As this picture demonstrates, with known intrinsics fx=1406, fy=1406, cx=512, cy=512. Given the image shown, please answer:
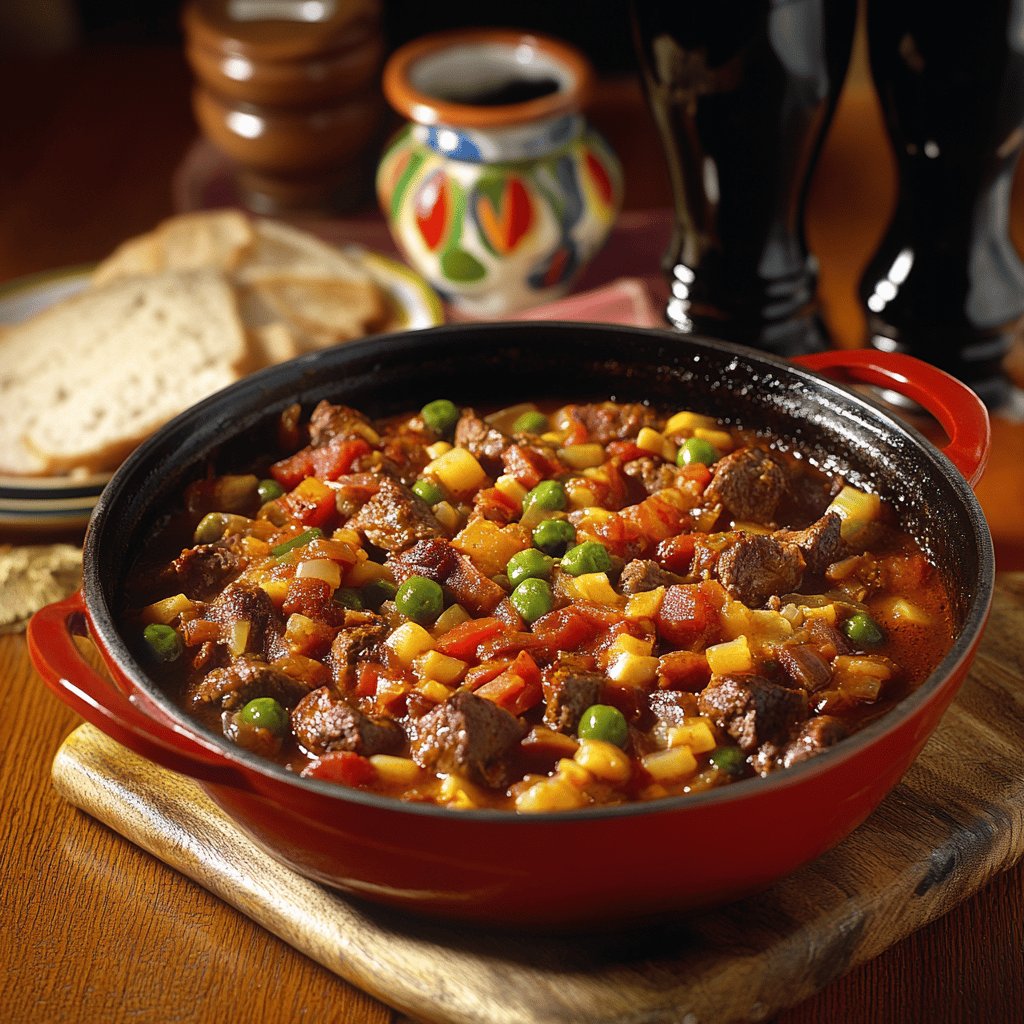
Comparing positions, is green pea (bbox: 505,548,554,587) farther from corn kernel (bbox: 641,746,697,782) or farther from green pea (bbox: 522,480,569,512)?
corn kernel (bbox: 641,746,697,782)

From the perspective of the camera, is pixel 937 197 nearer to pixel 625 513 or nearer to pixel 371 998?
pixel 625 513

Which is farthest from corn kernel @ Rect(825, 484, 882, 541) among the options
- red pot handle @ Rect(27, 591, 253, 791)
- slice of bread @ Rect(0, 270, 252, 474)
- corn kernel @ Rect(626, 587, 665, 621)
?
slice of bread @ Rect(0, 270, 252, 474)

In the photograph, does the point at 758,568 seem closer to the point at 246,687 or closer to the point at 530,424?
the point at 530,424

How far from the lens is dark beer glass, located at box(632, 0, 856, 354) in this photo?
4461 millimetres

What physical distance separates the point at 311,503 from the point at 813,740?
61.3 inches

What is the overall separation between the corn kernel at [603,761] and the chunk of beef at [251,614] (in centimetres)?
87

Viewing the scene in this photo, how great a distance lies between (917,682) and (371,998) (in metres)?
1.41

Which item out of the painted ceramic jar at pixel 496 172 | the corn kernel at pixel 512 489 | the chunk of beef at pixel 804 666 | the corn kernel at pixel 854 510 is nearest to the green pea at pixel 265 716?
the corn kernel at pixel 512 489

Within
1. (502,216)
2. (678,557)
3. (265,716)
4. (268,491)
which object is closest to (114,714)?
(265,716)

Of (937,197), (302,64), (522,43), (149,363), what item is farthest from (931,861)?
(302,64)

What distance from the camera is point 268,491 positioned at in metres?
3.92

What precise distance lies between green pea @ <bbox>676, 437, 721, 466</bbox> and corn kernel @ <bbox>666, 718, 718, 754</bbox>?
110 cm

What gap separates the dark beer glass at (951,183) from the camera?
4.42 m

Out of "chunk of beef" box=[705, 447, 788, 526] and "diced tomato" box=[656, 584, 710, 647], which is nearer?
"diced tomato" box=[656, 584, 710, 647]
